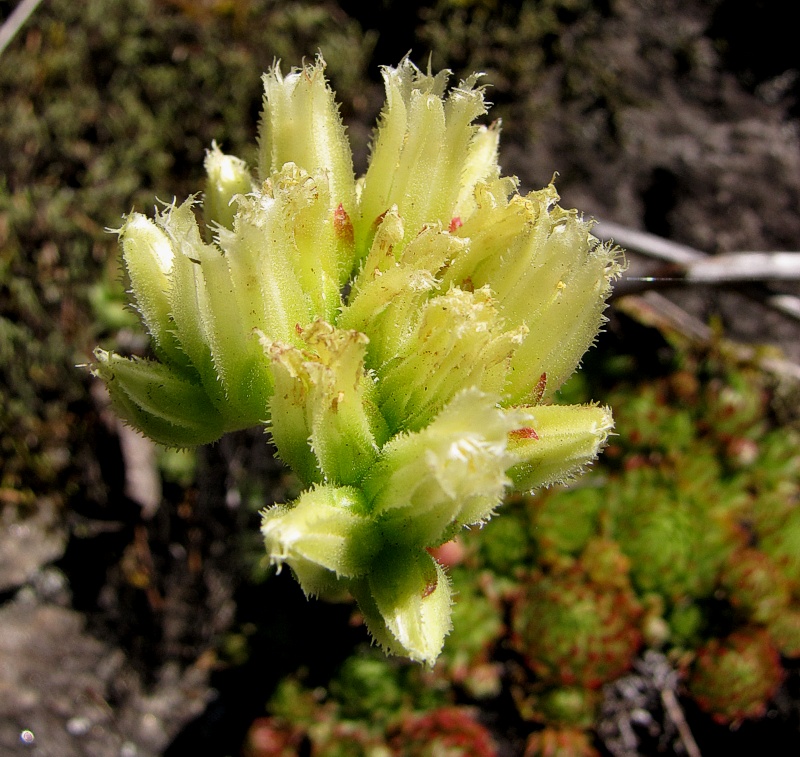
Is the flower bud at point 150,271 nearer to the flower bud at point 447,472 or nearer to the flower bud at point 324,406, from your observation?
the flower bud at point 324,406

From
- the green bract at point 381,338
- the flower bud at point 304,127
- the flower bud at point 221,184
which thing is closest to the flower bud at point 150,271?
the green bract at point 381,338

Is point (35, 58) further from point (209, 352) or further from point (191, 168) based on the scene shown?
point (209, 352)

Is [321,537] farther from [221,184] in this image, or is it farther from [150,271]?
[221,184]

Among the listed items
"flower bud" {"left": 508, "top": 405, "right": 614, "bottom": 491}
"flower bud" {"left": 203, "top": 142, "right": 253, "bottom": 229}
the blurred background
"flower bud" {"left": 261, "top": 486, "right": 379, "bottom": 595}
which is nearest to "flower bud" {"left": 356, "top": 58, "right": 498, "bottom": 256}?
"flower bud" {"left": 203, "top": 142, "right": 253, "bottom": 229}

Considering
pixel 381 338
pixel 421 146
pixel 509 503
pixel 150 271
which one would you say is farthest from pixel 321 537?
pixel 509 503

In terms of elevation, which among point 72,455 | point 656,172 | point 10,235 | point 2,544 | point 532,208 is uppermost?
Answer: point 532,208

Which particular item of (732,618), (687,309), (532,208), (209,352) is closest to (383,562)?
(209,352)

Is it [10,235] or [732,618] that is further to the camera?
[10,235]
